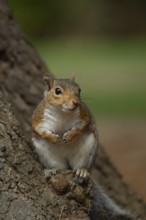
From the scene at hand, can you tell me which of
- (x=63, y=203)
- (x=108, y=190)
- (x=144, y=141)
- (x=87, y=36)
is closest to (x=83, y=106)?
(x=63, y=203)

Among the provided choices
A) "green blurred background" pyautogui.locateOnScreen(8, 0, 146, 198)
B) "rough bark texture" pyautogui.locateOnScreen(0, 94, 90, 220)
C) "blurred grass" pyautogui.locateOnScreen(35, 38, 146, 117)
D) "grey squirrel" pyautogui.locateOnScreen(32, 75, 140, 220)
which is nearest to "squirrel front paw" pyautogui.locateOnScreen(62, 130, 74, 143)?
"grey squirrel" pyautogui.locateOnScreen(32, 75, 140, 220)

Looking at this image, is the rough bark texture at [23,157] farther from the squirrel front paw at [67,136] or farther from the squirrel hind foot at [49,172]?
the squirrel front paw at [67,136]

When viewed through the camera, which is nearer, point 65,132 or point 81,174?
point 81,174

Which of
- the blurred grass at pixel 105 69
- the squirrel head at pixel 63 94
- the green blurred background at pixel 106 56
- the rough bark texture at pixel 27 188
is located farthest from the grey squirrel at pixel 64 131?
the blurred grass at pixel 105 69

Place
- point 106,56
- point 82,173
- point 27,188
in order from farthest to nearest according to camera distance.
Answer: point 106,56 → point 82,173 → point 27,188

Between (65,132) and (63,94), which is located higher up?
(63,94)

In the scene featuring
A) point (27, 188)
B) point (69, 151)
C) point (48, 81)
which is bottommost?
point (27, 188)

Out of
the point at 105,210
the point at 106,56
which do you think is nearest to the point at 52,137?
the point at 105,210

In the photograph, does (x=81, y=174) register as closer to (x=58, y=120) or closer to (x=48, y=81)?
(x=58, y=120)
